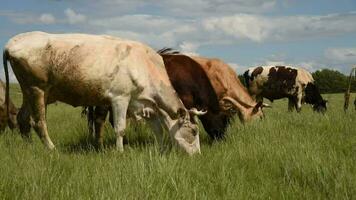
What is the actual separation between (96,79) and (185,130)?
6.03ft

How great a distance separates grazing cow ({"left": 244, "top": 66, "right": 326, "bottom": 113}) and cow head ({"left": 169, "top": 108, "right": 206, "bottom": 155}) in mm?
15242

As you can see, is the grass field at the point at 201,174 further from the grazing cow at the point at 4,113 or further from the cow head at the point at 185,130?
the grazing cow at the point at 4,113

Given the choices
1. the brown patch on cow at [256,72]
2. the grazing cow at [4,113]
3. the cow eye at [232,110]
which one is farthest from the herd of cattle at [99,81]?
the brown patch on cow at [256,72]

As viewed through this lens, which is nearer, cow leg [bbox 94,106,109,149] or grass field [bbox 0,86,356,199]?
grass field [bbox 0,86,356,199]

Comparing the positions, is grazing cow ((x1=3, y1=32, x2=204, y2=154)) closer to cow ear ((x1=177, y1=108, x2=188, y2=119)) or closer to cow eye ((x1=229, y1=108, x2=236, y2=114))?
cow ear ((x1=177, y1=108, x2=188, y2=119))

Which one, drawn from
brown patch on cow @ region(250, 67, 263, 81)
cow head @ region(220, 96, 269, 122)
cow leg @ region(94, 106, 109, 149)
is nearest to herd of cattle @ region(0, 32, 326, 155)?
cow leg @ region(94, 106, 109, 149)

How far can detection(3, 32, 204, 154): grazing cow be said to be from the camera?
8508mm

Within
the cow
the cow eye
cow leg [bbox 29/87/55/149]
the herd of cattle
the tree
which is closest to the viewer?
the herd of cattle

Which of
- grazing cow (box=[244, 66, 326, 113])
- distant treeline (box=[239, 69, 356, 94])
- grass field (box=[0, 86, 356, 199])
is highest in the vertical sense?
grass field (box=[0, 86, 356, 199])

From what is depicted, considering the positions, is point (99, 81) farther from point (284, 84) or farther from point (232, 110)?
point (284, 84)

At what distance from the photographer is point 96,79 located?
852 centimetres

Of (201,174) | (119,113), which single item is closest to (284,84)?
(119,113)

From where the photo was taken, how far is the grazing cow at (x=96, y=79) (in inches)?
335

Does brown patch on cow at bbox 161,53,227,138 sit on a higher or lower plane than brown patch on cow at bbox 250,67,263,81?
higher
